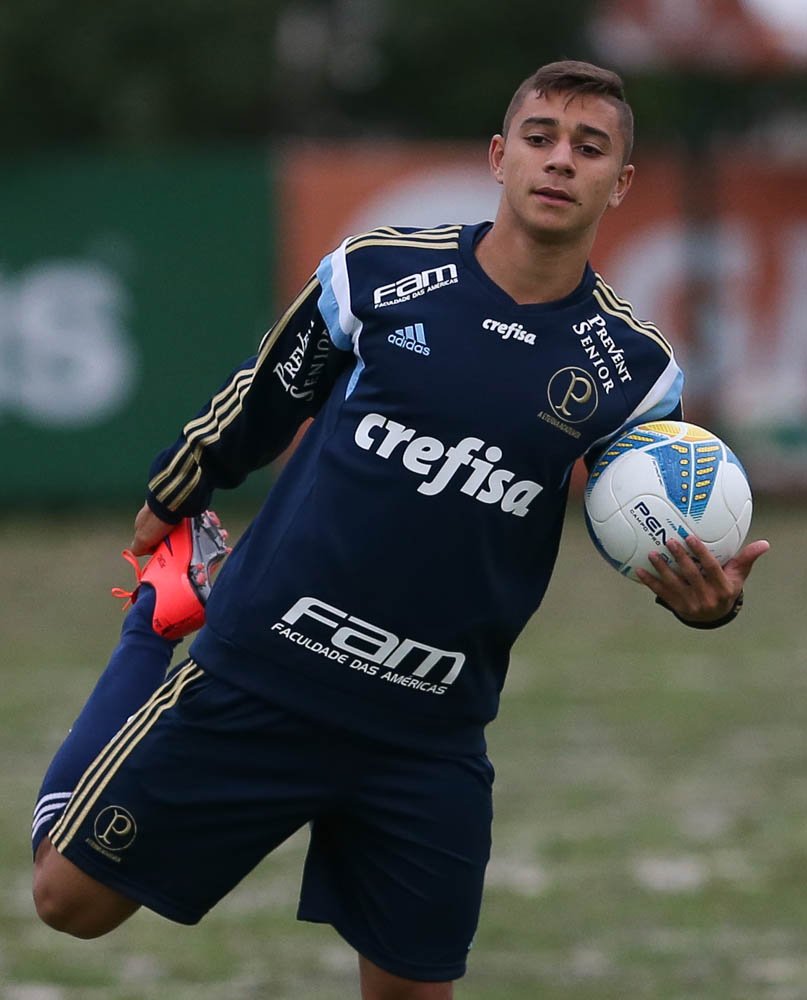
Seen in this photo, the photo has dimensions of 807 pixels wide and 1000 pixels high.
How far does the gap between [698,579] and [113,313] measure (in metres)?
12.9

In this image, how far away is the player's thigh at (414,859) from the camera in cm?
438

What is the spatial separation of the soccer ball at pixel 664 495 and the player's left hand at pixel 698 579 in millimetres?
24

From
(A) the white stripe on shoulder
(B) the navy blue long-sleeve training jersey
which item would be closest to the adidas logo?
(B) the navy blue long-sleeve training jersey

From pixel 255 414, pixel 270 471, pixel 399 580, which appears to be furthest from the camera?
pixel 270 471

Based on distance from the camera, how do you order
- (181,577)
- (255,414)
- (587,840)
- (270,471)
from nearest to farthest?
(255,414) < (181,577) < (587,840) < (270,471)

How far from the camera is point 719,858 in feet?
23.2

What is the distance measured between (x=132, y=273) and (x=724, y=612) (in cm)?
1295

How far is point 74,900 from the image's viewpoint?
4.46 m

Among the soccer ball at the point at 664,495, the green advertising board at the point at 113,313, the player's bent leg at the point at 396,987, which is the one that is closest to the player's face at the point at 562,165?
the soccer ball at the point at 664,495

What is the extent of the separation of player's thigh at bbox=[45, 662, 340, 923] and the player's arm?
54 centimetres

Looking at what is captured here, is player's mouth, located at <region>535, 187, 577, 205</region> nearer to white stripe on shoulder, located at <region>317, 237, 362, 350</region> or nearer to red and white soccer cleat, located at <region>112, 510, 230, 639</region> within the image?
white stripe on shoulder, located at <region>317, 237, 362, 350</region>

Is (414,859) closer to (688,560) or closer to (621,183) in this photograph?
(688,560)

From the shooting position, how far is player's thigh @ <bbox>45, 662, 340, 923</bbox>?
4363mm

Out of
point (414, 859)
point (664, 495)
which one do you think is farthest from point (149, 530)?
point (664, 495)
